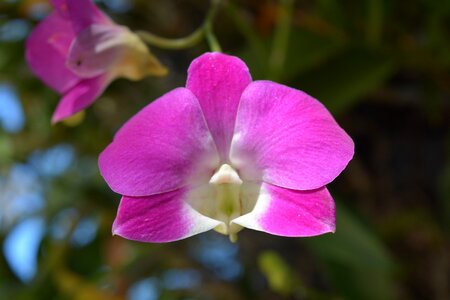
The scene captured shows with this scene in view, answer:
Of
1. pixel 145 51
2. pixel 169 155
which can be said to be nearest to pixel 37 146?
pixel 145 51

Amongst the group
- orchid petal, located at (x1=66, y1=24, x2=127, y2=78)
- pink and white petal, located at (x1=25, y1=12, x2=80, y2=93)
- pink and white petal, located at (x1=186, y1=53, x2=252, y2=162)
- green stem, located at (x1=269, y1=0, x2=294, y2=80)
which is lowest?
green stem, located at (x1=269, y1=0, x2=294, y2=80)

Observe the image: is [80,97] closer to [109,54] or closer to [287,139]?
[109,54]

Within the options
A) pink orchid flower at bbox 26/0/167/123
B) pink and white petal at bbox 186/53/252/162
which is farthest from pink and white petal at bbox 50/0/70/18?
pink and white petal at bbox 186/53/252/162

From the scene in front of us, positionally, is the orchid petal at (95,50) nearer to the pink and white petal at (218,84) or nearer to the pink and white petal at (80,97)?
the pink and white petal at (80,97)

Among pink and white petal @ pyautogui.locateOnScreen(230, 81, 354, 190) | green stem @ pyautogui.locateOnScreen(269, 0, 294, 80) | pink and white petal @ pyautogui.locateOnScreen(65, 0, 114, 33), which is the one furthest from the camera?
green stem @ pyautogui.locateOnScreen(269, 0, 294, 80)

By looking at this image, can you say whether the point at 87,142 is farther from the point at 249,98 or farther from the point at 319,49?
the point at 249,98

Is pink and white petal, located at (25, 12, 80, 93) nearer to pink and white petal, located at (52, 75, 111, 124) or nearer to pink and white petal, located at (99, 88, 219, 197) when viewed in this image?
pink and white petal, located at (52, 75, 111, 124)

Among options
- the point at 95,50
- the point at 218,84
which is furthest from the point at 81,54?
the point at 218,84
